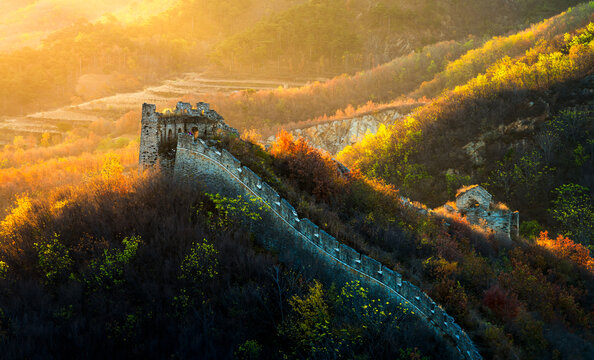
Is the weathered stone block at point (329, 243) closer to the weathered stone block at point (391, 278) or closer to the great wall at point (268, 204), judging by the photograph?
the great wall at point (268, 204)

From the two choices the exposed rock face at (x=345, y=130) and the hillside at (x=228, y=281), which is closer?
the hillside at (x=228, y=281)

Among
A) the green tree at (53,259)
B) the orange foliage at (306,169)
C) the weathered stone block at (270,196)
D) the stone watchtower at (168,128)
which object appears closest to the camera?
the green tree at (53,259)

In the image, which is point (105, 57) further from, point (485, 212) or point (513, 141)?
point (485, 212)

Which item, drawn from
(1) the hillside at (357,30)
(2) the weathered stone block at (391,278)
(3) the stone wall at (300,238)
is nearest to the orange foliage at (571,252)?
(3) the stone wall at (300,238)

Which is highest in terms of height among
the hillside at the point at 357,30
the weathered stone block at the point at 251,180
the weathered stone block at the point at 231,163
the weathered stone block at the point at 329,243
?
the hillside at the point at 357,30

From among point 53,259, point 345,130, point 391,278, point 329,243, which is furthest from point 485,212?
point 345,130

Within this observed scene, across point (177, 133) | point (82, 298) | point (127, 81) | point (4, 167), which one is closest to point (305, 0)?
point (127, 81)

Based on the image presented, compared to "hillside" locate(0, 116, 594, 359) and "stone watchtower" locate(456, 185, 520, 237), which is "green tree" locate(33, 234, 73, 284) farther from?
"stone watchtower" locate(456, 185, 520, 237)

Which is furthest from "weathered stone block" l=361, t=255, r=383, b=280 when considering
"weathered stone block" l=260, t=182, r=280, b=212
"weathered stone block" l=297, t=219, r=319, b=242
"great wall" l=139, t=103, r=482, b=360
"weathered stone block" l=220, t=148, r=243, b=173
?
"weathered stone block" l=220, t=148, r=243, b=173
